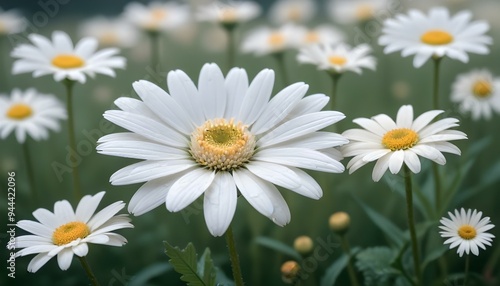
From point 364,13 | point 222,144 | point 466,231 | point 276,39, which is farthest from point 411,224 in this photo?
point 364,13

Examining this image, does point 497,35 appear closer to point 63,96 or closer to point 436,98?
point 436,98

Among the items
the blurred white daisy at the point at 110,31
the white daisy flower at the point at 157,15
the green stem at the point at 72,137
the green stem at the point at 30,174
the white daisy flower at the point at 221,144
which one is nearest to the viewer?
the white daisy flower at the point at 221,144

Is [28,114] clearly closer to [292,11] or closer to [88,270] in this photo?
[88,270]

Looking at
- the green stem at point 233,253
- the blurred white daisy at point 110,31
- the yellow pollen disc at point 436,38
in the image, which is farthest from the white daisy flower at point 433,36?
the blurred white daisy at point 110,31

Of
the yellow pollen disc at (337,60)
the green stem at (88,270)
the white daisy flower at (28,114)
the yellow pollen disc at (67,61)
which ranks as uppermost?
the yellow pollen disc at (337,60)

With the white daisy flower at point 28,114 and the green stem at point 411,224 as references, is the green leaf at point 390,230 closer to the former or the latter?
the green stem at point 411,224

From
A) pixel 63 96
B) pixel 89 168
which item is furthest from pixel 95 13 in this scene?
pixel 89 168
